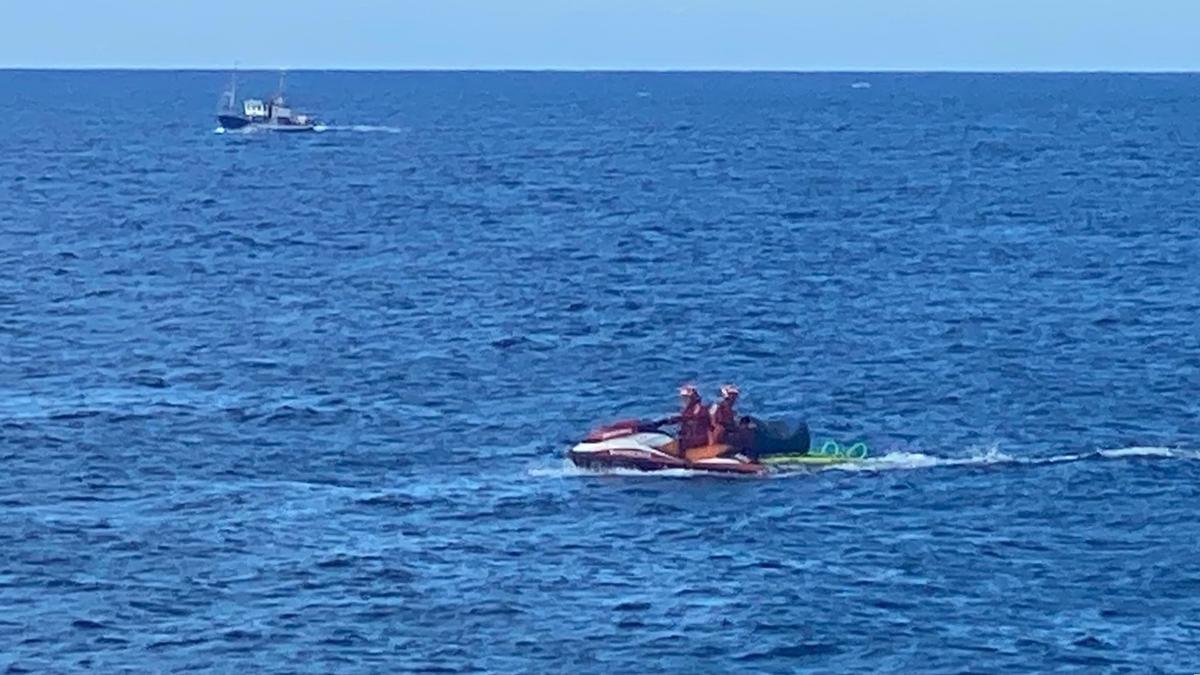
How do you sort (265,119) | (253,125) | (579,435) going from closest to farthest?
(579,435)
(265,119)
(253,125)

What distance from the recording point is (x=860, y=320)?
2891 inches

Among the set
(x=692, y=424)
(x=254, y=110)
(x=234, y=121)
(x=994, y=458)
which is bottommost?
(x=994, y=458)

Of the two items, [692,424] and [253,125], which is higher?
[253,125]

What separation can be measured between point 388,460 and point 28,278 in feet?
118

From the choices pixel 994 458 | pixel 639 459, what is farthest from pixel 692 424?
pixel 994 458

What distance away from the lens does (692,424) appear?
164 feet

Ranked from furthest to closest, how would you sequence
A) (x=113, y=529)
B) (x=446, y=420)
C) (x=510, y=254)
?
(x=510, y=254), (x=446, y=420), (x=113, y=529)

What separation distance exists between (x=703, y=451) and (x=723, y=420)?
73 centimetres

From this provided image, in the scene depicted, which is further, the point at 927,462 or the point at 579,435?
the point at 579,435

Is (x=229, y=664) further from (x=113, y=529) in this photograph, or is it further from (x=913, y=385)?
(x=913, y=385)

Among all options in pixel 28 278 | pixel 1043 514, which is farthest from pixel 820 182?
pixel 1043 514

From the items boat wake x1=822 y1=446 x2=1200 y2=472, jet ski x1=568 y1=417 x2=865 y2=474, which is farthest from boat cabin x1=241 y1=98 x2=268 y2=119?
jet ski x1=568 y1=417 x2=865 y2=474

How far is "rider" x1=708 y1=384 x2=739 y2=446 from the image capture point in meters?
49.9

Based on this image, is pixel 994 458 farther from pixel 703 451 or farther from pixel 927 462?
pixel 703 451
